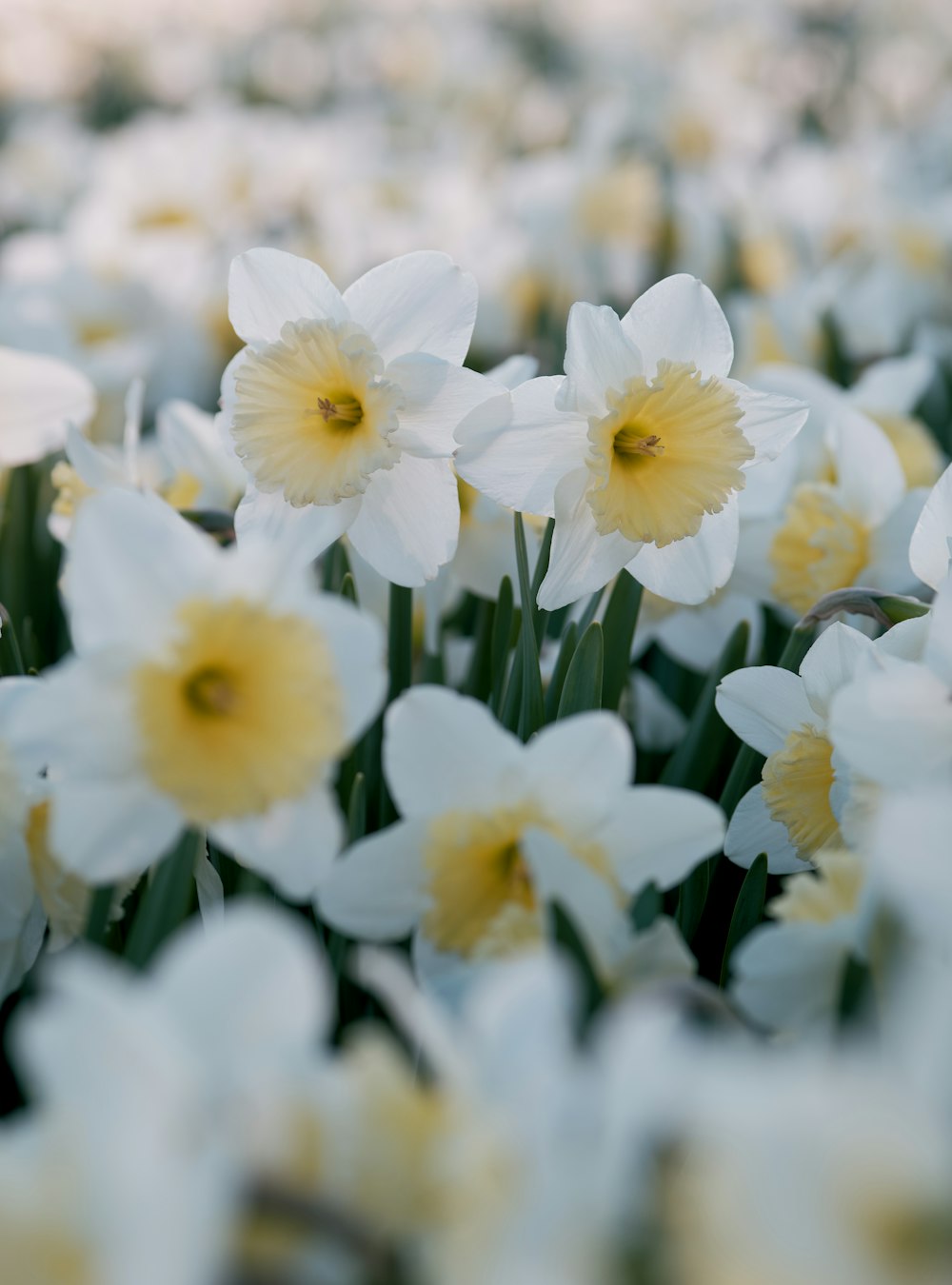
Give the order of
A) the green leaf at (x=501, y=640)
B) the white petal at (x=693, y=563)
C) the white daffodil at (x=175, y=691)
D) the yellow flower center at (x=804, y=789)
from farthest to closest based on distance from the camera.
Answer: the green leaf at (x=501, y=640) → the white petal at (x=693, y=563) → the yellow flower center at (x=804, y=789) → the white daffodil at (x=175, y=691)

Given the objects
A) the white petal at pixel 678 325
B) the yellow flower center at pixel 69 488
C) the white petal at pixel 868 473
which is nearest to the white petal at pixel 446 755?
the white petal at pixel 678 325

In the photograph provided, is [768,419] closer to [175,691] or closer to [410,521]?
[410,521]

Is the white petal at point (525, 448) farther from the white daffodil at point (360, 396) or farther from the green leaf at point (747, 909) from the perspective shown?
the green leaf at point (747, 909)

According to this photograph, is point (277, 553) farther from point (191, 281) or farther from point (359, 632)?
point (191, 281)

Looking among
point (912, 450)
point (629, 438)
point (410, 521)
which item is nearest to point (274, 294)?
point (410, 521)

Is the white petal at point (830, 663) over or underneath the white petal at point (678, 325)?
underneath

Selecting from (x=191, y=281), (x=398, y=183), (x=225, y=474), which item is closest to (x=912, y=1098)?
(x=225, y=474)

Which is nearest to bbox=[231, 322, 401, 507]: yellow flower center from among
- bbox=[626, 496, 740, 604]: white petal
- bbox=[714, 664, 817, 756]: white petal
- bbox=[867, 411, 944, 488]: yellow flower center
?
bbox=[626, 496, 740, 604]: white petal

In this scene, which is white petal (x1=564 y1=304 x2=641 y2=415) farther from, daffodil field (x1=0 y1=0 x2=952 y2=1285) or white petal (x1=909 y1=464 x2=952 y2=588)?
white petal (x1=909 y1=464 x2=952 y2=588)
